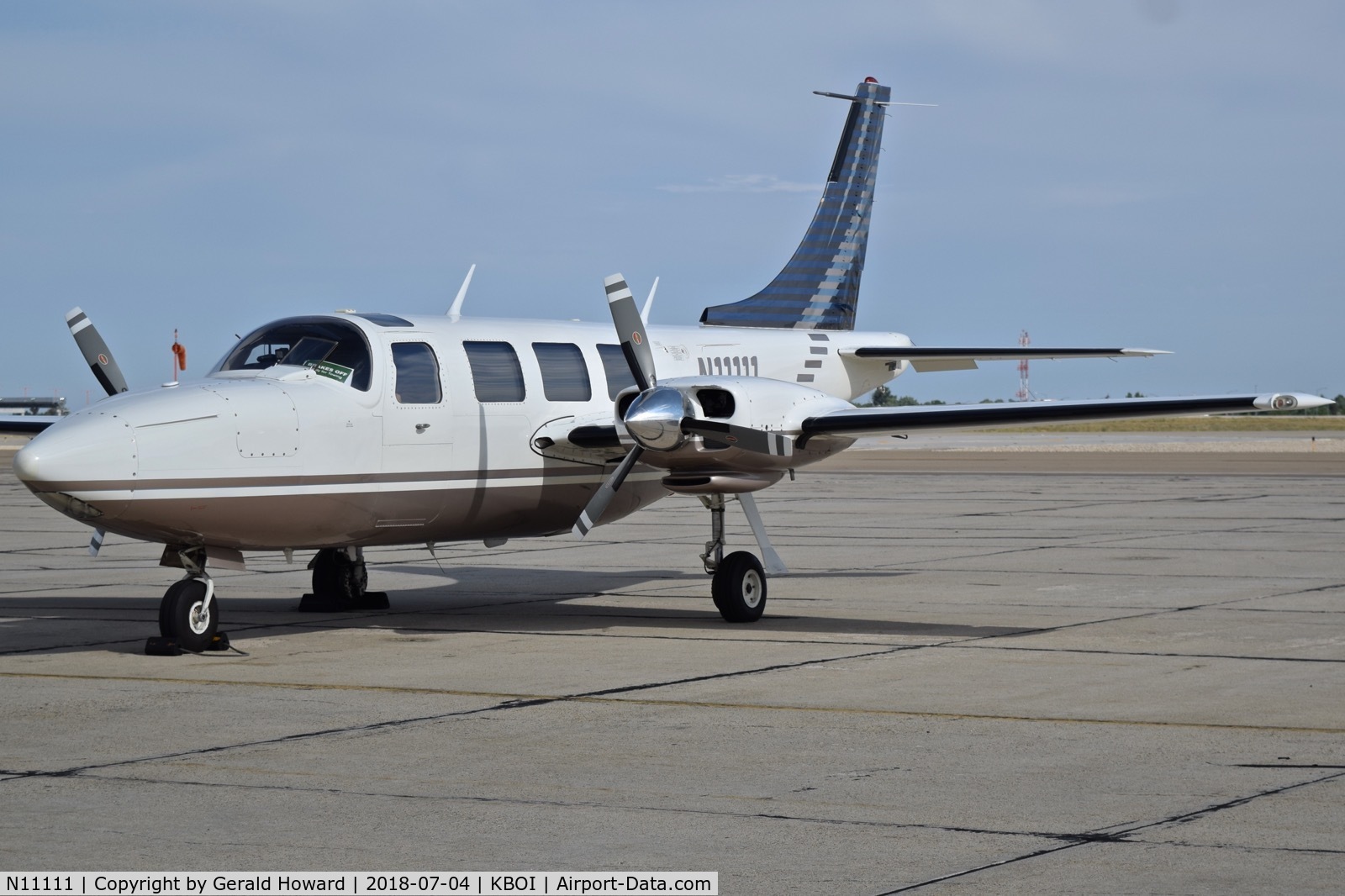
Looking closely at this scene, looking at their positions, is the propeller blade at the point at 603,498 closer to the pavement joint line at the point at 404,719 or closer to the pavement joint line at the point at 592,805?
the pavement joint line at the point at 404,719

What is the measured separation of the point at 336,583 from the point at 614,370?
135 inches

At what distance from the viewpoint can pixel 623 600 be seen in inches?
623

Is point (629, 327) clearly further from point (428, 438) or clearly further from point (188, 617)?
point (188, 617)

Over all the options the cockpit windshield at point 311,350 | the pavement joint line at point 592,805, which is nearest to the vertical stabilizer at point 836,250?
the cockpit windshield at point 311,350

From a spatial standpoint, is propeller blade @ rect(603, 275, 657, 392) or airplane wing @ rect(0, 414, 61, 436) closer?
propeller blade @ rect(603, 275, 657, 392)

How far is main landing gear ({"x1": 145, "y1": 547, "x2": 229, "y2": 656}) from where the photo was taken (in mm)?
11906

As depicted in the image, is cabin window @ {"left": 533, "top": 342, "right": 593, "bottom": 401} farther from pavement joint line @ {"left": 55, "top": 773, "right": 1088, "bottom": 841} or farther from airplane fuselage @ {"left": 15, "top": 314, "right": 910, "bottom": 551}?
pavement joint line @ {"left": 55, "top": 773, "right": 1088, "bottom": 841}

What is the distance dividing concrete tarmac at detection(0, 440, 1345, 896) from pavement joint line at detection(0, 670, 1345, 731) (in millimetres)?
40

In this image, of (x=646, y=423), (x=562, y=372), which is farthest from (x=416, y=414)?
(x=646, y=423)

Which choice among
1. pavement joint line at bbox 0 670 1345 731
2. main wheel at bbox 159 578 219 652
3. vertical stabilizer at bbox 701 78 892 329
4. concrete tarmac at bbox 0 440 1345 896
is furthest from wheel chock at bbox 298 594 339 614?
vertical stabilizer at bbox 701 78 892 329

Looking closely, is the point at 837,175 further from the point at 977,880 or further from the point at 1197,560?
the point at 977,880

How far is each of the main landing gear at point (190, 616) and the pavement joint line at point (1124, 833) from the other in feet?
25.0

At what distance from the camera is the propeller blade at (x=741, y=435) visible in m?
13.0

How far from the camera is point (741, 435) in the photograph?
13.1 metres
